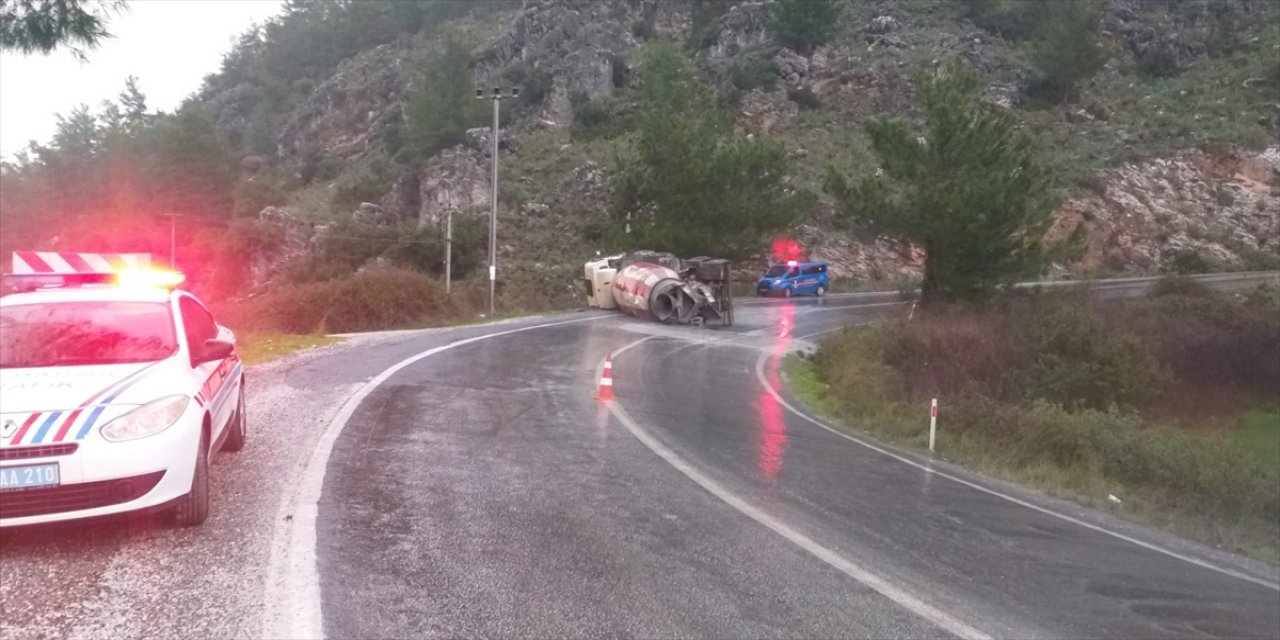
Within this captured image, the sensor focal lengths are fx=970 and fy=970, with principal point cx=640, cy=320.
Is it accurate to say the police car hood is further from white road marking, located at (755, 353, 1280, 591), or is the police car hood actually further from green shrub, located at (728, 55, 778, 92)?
green shrub, located at (728, 55, 778, 92)

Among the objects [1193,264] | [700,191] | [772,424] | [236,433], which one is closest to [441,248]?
[700,191]

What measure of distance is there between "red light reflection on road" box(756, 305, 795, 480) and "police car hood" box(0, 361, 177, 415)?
19.0ft

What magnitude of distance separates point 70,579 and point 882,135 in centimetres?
2865

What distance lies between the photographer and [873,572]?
6.60 meters

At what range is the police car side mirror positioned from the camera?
711 centimetres

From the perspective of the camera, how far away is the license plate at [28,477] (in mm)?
5434

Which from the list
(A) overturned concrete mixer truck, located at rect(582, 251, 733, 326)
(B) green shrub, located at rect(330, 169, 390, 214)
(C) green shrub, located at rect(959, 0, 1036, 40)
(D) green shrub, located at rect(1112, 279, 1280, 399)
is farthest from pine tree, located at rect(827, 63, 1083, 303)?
(C) green shrub, located at rect(959, 0, 1036, 40)

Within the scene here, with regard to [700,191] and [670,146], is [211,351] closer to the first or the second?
[700,191]

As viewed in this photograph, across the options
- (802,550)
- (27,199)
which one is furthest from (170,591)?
(27,199)

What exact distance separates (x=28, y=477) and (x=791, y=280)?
43.4 metres

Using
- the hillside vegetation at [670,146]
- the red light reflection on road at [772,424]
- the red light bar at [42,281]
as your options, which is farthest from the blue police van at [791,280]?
the red light bar at [42,281]

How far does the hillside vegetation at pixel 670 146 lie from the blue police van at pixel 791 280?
7.20 feet

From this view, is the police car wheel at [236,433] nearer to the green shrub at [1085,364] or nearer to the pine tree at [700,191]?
the green shrub at [1085,364]

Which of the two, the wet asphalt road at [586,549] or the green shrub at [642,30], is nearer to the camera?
the wet asphalt road at [586,549]
